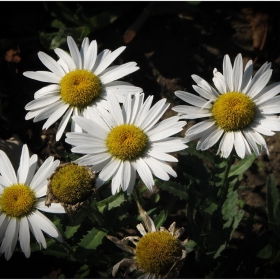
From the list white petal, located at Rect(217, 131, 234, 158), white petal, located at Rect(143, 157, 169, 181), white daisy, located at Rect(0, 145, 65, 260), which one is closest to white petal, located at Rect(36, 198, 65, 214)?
white daisy, located at Rect(0, 145, 65, 260)

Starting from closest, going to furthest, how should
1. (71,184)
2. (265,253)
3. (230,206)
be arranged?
(71,184) < (230,206) < (265,253)

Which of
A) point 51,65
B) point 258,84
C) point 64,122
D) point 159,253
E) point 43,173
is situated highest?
point 51,65

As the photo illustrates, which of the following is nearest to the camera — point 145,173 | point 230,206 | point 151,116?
point 145,173

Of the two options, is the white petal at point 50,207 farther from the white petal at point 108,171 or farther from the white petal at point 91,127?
the white petal at point 91,127

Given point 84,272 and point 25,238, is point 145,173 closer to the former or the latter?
point 25,238

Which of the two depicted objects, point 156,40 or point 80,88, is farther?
point 156,40

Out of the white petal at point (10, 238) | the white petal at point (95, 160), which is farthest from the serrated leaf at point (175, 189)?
the white petal at point (10, 238)

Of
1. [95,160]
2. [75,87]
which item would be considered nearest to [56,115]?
[75,87]
